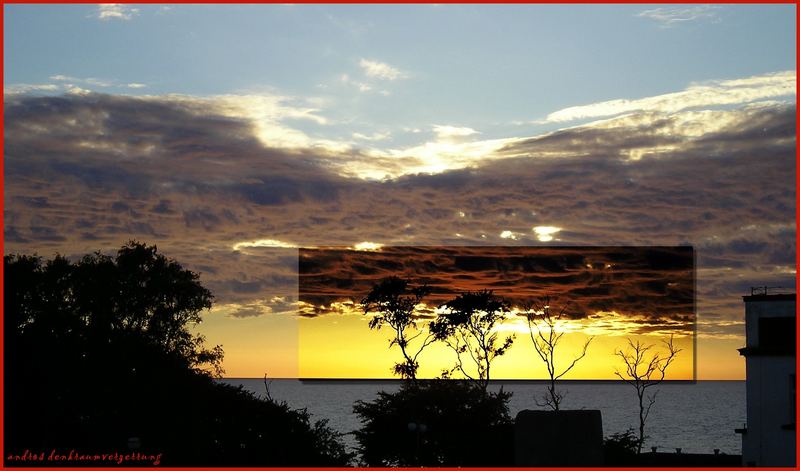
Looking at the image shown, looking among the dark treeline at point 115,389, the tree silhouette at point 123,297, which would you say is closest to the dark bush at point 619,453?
the dark treeline at point 115,389

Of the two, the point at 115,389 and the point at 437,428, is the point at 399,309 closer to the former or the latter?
the point at 437,428

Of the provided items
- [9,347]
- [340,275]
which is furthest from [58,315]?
[340,275]

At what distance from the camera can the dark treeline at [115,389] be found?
51.4 metres

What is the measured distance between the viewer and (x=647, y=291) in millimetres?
73250

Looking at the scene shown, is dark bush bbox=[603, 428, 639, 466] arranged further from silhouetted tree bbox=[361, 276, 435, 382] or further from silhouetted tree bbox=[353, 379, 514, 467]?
silhouetted tree bbox=[361, 276, 435, 382]

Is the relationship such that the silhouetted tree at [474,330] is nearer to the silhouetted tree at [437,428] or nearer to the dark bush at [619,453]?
the silhouetted tree at [437,428]

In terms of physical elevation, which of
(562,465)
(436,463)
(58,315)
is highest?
(58,315)

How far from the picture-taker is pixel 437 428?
198ft

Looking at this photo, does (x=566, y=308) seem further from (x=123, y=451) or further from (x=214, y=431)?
(x=123, y=451)

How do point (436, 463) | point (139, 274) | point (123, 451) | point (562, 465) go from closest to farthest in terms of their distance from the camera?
point (562, 465)
point (123, 451)
point (436, 463)
point (139, 274)

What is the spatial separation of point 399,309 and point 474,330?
238 inches

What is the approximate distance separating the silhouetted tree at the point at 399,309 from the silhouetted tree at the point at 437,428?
28.6ft

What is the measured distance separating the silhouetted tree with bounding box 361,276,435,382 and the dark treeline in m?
14.3

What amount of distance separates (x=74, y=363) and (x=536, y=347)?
116ft
